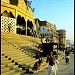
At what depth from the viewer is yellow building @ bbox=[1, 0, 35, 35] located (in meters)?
30.3

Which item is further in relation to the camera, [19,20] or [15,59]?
[19,20]

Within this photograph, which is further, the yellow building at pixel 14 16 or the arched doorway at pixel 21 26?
the arched doorway at pixel 21 26

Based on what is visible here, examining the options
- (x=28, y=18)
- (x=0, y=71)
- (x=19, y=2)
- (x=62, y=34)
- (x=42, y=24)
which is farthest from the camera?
(x=62, y=34)

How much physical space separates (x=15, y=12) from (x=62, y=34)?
232 feet

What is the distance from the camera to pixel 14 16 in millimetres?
32344

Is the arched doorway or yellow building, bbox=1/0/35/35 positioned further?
the arched doorway

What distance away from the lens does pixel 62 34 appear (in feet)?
335

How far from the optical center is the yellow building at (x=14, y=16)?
1192 inches

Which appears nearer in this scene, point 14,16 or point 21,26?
point 14,16

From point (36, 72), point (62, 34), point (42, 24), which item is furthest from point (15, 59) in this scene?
point (62, 34)

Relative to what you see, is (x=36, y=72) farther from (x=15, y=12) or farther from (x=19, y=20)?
(x=19, y=20)

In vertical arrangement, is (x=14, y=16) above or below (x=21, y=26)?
above

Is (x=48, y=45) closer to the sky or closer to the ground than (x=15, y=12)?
closer to the ground

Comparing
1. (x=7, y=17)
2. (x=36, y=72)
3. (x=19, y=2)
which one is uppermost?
(x=19, y=2)
